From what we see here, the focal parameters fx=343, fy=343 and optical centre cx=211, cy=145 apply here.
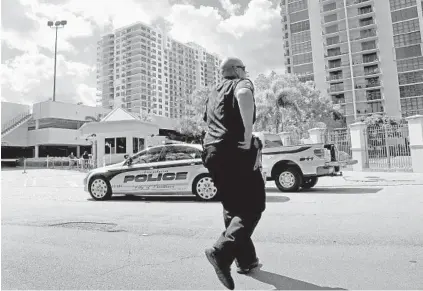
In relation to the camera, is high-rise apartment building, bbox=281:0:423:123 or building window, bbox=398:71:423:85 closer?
building window, bbox=398:71:423:85

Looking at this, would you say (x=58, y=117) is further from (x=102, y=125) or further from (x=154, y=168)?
(x=154, y=168)

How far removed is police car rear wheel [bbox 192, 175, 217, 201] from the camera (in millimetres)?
8211

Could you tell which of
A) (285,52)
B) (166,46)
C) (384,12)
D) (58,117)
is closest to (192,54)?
(166,46)

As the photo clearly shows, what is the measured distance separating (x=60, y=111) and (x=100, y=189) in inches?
1620

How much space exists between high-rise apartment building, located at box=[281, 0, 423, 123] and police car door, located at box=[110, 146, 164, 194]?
216 feet

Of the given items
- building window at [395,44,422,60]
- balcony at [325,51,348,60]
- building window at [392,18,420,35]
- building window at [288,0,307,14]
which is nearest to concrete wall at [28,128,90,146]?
balcony at [325,51,348,60]

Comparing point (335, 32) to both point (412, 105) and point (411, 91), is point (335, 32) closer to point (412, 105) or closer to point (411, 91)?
point (411, 91)

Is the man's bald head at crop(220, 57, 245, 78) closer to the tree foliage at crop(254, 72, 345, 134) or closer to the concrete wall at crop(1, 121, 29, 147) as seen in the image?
the tree foliage at crop(254, 72, 345, 134)

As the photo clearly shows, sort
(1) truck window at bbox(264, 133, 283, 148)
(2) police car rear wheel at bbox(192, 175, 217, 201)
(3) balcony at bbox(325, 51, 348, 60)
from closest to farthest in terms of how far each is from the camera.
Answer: (2) police car rear wheel at bbox(192, 175, 217, 201), (1) truck window at bbox(264, 133, 283, 148), (3) balcony at bbox(325, 51, 348, 60)

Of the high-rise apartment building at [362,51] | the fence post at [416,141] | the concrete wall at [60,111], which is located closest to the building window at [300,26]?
the high-rise apartment building at [362,51]

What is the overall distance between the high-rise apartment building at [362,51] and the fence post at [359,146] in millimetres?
54625

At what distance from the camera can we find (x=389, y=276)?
2.97m

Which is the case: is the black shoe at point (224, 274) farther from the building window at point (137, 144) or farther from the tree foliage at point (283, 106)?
the tree foliage at point (283, 106)

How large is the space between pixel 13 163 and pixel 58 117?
26.0ft
